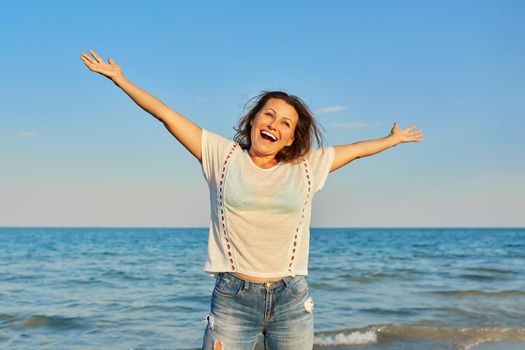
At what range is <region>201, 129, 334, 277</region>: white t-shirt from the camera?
3230mm

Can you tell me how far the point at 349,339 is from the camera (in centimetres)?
877

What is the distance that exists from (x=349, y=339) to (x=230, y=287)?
6.00 metres

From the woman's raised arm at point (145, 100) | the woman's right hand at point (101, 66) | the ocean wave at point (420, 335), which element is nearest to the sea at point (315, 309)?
the ocean wave at point (420, 335)

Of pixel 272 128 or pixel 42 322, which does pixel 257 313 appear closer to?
pixel 272 128

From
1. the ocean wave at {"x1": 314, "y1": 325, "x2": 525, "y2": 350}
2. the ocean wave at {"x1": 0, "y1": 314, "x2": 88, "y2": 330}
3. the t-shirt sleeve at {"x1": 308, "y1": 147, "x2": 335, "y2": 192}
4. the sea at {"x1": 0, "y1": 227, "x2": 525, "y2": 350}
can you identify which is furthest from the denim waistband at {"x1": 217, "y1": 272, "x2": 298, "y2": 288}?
the ocean wave at {"x1": 0, "y1": 314, "x2": 88, "y2": 330}

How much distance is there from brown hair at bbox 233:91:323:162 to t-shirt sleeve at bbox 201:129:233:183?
0.53 feet

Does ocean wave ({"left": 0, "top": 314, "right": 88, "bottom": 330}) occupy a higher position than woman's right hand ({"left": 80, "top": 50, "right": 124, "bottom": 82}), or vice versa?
woman's right hand ({"left": 80, "top": 50, "right": 124, "bottom": 82})

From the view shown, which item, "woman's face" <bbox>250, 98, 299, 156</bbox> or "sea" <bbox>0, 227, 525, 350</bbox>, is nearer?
"woman's face" <bbox>250, 98, 299, 156</bbox>

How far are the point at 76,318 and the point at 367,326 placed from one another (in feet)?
16.4

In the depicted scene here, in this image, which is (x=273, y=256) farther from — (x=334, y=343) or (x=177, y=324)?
(x=177, y=324)

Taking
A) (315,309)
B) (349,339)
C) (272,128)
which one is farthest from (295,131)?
(315,309)

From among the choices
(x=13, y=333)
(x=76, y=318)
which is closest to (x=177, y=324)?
(x=76, y=318)

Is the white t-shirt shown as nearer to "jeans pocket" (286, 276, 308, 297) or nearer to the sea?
"jeans pocket" (286, 276, 308, 297)

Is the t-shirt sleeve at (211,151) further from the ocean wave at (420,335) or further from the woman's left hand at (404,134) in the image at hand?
the ocean wave at (420,335)
